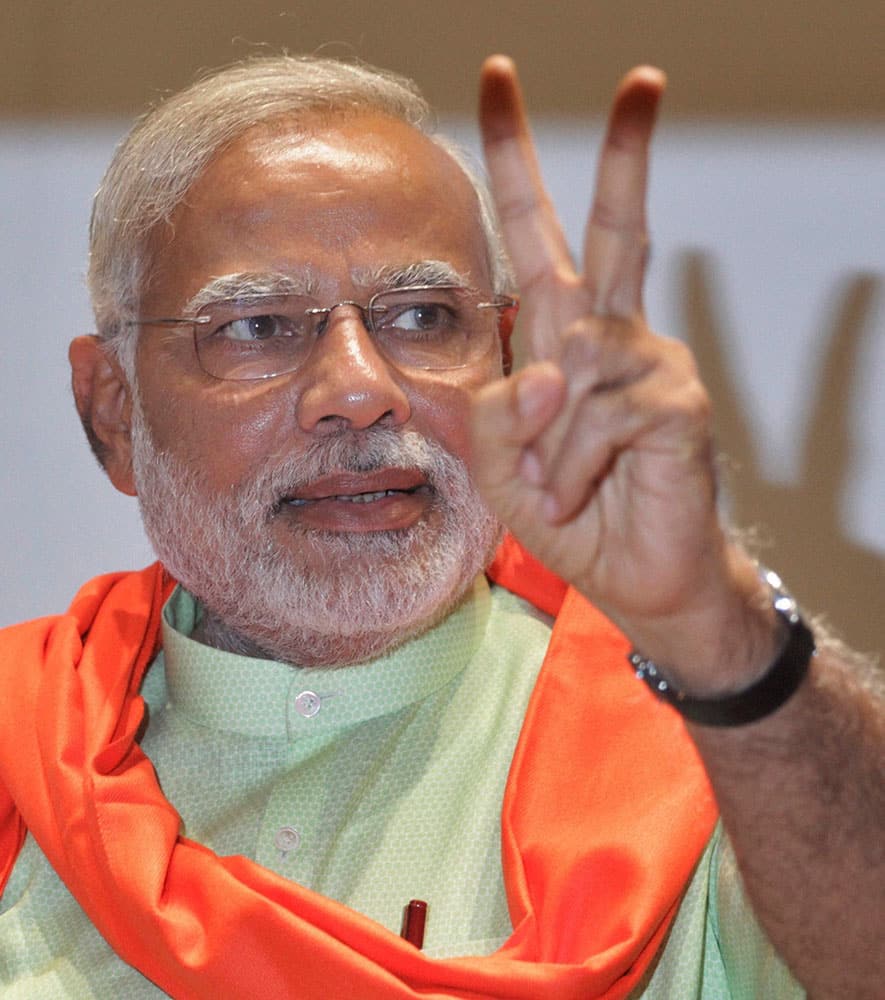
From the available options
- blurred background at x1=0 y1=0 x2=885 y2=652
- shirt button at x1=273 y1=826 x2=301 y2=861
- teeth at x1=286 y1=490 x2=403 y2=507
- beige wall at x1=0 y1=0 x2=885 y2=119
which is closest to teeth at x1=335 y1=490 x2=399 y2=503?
teeth at x1=286 y1=490 x2=403 y2=507

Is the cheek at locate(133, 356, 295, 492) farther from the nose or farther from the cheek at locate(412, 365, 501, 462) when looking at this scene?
the cheek at locate(412, 365, 501, 462)

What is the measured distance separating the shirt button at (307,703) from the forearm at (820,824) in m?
0.71

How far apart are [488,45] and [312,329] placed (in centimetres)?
81

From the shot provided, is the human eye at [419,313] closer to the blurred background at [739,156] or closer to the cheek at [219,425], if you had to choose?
the cheek at [219,425]

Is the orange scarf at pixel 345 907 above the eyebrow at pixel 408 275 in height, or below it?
below

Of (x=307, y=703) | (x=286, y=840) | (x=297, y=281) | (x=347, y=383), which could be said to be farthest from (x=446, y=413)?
(x=286, y=840)

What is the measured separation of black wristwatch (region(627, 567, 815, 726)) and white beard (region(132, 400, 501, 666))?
1.82ft

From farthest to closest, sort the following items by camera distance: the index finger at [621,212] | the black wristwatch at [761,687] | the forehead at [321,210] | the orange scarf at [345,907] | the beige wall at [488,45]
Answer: the beige wall at [488,45]
the forehead at [321,210]
the orange scarf at [345,907]
the black wristwatch at [761,687]
the index finger at [621,212]

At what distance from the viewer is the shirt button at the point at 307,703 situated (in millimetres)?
1914

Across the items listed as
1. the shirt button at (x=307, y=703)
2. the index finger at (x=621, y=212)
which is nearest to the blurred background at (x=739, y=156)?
the shirt button at (x=307, y=703)

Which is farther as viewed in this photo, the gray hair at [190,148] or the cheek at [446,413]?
the gray hair at [190,148]

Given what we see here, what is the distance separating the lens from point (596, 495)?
4.28ft

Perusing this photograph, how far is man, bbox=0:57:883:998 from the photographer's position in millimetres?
1279

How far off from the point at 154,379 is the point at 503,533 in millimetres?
522
